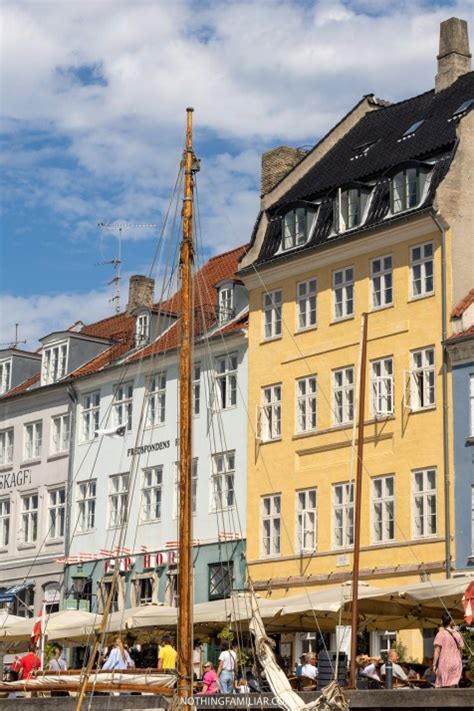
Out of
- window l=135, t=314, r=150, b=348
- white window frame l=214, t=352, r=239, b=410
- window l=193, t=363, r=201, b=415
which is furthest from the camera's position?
window l=135, t=314, r=150, b=348

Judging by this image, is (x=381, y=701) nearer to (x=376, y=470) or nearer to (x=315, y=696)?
(x=315, y=696)

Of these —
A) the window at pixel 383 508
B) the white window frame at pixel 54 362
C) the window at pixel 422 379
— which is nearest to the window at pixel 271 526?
the window at pixel 383 508

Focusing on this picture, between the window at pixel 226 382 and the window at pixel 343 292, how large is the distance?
15.8ft

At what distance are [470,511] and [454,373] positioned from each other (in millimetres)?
4007

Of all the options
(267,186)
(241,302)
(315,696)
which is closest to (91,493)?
Result: (241,302)

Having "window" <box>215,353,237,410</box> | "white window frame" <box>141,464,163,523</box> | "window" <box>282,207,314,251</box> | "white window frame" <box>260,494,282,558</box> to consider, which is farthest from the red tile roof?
"white window frame" <box>141,464,163,523</box>

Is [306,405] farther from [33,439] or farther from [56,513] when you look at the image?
[33,439]

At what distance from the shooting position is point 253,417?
4978cm

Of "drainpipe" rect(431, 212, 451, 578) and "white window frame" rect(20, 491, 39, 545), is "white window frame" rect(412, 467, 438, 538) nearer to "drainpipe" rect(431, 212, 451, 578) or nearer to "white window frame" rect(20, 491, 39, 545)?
"drainpipe" rect(431, 212, 451, 578)

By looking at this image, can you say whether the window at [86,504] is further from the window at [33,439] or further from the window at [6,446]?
the window at [6,446]

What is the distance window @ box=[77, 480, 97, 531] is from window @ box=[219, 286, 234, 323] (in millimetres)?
8469

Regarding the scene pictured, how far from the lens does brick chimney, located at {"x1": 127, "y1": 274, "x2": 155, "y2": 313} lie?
6312 cm

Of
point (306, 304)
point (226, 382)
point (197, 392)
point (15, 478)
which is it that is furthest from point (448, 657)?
point (15, 478)

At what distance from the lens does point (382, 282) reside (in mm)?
46156
